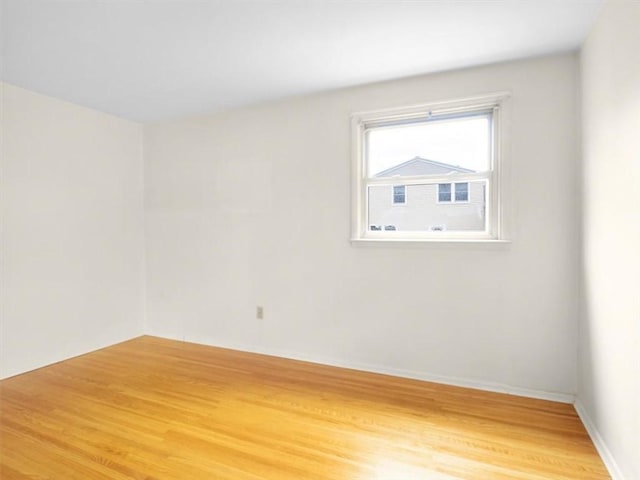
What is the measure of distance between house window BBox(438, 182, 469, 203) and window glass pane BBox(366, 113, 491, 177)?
11cm

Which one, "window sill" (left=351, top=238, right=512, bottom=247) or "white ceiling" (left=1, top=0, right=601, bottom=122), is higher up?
A: "white ceiling" (left=1, top=0, right=601, bottom=122)

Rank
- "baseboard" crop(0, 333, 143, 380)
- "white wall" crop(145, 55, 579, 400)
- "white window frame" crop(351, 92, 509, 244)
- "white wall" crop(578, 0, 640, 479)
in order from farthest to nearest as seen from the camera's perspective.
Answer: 1. "baseboard" crop(0, 333, 143, 380)
2. "white window frame" crop(351, 92, 509, 244)
3. "white wall" crop(145, 55, 579, 400)
4. "white wall" crop(578, 0, 640, 479)

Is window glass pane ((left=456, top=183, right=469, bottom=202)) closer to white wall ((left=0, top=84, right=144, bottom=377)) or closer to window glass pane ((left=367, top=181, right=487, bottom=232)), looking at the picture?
window glass pane ((left=367, top=181, right=487, bottom=232))

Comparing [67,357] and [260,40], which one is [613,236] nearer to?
[260,40]

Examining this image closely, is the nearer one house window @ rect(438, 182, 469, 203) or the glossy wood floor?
the glossy wood floor

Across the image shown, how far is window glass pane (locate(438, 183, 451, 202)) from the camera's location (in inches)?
112

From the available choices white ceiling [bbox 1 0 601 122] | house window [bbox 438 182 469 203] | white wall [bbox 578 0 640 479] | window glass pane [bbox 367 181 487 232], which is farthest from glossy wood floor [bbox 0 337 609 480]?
white ceiling [bbox 1 0 601 122]

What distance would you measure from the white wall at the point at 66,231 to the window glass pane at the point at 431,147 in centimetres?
270

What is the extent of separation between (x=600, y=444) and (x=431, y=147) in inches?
85.6

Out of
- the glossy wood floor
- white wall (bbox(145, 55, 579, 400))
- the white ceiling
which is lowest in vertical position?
the glossy wood floor

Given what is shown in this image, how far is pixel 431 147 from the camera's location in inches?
115

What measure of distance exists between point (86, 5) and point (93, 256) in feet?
7.90

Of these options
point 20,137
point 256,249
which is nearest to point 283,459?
point 256,249

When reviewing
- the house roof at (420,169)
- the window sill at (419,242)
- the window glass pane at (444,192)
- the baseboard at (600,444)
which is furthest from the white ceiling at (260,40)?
the baseboard at (600,444)
